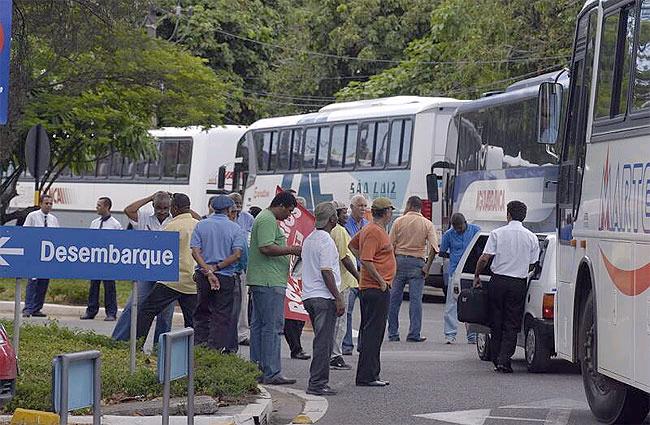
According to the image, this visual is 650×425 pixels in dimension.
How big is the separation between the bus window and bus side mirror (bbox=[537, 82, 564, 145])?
2932 millimetres

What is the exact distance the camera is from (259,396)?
13.0m

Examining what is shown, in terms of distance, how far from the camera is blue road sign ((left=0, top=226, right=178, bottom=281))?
38.8ft

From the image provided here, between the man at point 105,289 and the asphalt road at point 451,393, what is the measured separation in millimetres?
4400

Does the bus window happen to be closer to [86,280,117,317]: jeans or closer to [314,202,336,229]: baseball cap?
[314,202,336,229]: baseball cap

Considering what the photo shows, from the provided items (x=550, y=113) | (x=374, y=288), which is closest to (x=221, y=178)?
(x=374, y=288)

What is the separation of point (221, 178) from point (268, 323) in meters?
26.0

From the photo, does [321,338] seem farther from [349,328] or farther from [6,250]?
[349,328]

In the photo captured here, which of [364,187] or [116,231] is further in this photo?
[364,187]

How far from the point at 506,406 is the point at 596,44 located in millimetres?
3361

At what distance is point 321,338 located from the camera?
14.0m

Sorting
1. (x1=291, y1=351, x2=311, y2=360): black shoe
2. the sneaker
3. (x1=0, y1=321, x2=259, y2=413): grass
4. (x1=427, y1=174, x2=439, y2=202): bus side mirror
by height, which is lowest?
(x1=291, y1=351, x2=311, y2=360): black shoe

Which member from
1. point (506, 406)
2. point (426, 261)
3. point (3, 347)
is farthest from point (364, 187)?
point (3, 347)

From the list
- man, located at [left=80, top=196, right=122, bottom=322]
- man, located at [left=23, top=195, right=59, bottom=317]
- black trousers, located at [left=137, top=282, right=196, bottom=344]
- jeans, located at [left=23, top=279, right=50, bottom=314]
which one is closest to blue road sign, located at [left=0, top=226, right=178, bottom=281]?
black trousers, located at [left=137, top=282, right=196, bottom=344]

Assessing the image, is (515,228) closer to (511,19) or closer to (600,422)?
(600,422)
